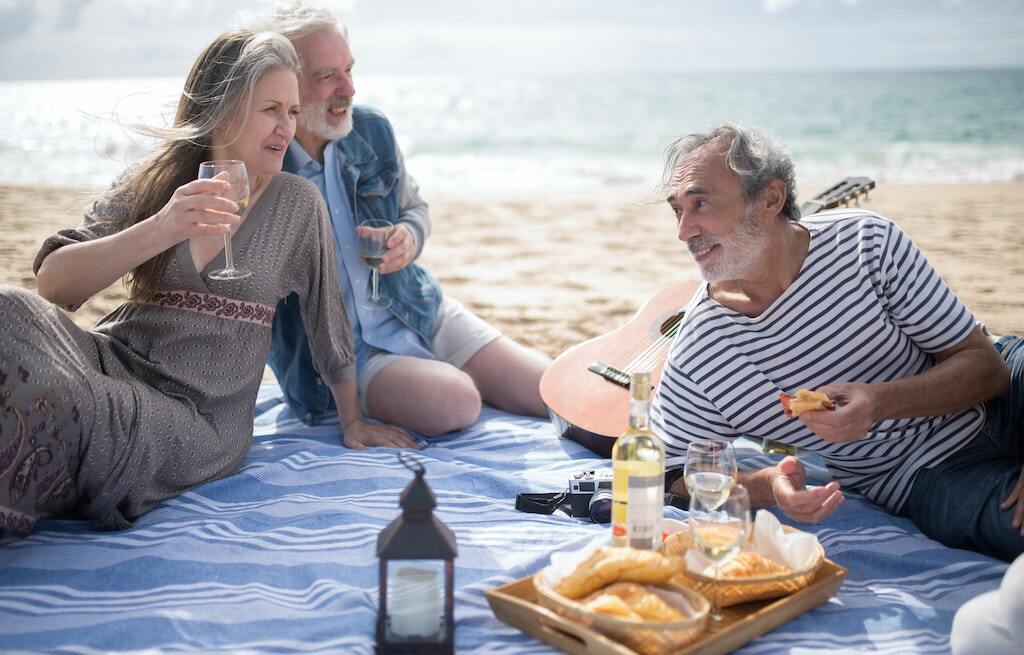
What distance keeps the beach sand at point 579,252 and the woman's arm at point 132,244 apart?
215 cm

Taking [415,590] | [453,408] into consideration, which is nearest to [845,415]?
[415,590]

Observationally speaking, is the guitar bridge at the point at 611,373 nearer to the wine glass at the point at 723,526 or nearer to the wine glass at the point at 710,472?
the wine glass at the point at 710,472

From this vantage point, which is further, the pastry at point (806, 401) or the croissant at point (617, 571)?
the pastry at point (806, 401)

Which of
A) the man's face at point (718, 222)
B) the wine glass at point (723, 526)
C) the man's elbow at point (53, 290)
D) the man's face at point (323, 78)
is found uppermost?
the man's face at point (323, 78)

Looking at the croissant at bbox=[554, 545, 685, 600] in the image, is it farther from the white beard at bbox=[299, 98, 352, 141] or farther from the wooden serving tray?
the white beard at bbox=[299, 98, 352, 141]

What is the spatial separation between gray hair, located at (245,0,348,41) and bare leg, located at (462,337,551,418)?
1.64 meters

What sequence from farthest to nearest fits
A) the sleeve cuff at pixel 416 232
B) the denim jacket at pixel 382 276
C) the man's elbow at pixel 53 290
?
the sleeve cuff at pixel 416 232 → the denim jacket at pixel 382 276 → the man's elbow at pixel 53 290

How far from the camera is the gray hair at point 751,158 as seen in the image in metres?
3.24

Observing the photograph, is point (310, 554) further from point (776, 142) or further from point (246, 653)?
point (776, 142)

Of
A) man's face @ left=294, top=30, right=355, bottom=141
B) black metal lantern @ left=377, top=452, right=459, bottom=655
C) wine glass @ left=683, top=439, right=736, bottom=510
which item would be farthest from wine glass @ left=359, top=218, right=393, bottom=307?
wine glass @ left=683, top=439, right=736, bottom=510

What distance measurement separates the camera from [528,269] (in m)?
9.34

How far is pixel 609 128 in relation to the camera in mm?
28078

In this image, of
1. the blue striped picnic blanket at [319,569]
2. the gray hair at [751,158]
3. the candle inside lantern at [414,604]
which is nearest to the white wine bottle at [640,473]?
the blue striped picnic blanket at [319,569]

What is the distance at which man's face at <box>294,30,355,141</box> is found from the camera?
4191 millimetres
